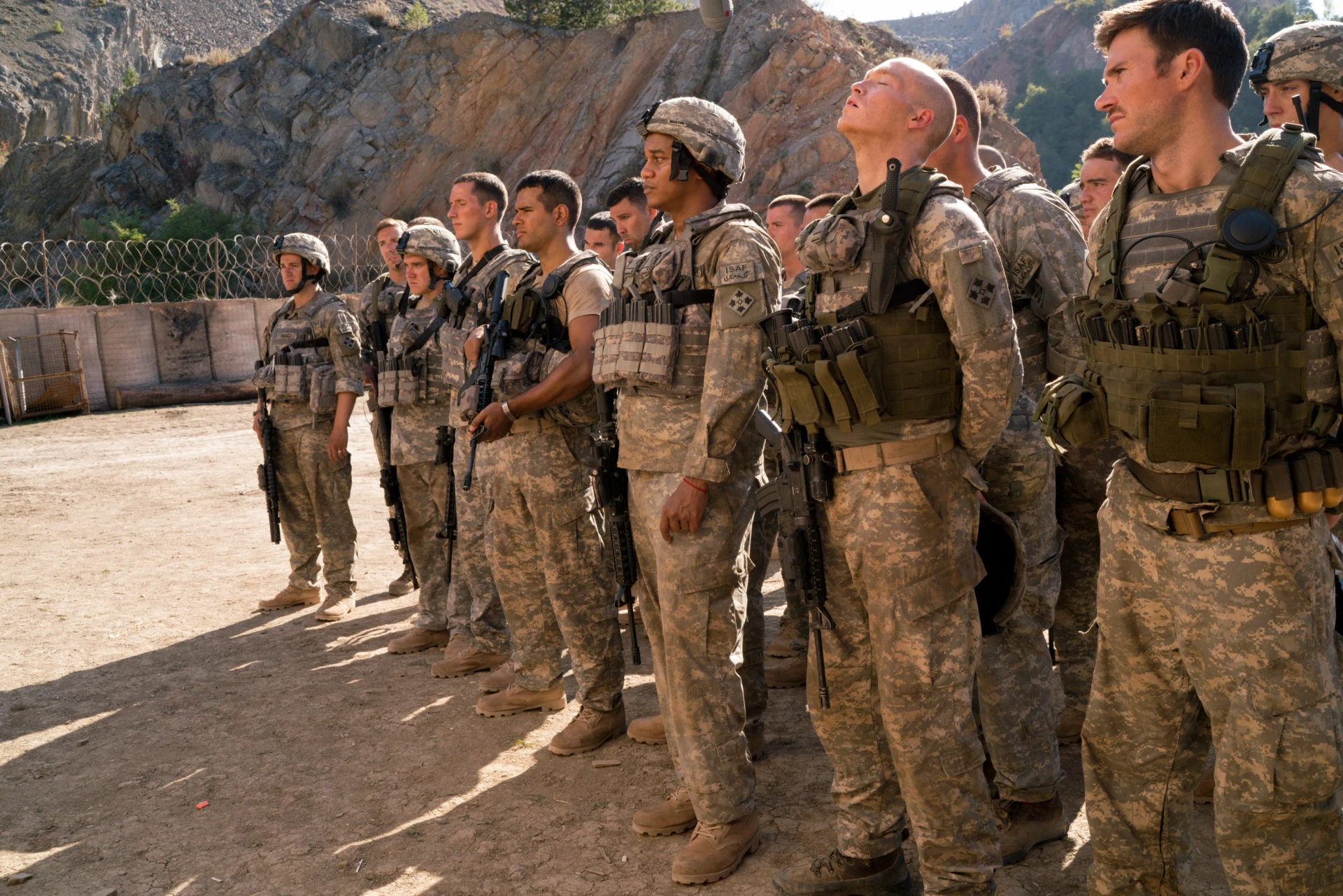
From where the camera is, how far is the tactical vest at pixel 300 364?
648 centimetres

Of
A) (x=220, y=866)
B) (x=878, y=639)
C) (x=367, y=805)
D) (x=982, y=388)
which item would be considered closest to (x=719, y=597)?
(x=878, y=639)

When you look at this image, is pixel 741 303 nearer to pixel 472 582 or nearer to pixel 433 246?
pixel 472 582

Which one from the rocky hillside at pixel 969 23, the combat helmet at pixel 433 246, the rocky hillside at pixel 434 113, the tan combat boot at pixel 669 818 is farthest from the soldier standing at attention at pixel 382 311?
the rocky hillside at pixel 969 23

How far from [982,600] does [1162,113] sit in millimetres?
1395

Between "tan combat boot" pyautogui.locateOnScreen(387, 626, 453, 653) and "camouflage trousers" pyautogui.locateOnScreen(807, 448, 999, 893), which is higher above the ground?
"camouflage trousers" pyautogui.locateOnScreen(807, 448, 999, 893)

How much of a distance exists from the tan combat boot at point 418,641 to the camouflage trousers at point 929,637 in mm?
3610

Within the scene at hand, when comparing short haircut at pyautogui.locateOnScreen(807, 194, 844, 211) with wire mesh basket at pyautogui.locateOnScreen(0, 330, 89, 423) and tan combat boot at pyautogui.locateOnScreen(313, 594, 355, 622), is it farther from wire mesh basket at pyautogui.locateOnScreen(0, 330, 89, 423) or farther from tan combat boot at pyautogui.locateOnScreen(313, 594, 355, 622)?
wire mesh basket at pyautogui.locateOnScreen(0, 330, 89, 423)

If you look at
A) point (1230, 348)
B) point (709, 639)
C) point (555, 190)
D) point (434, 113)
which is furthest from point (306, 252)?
point (434, 113)

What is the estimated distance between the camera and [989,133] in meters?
23.4

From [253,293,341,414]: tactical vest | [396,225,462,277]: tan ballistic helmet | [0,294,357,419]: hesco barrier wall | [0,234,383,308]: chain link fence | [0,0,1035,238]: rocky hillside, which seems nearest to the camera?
[396,225,462,277]: tan ballistic helmet

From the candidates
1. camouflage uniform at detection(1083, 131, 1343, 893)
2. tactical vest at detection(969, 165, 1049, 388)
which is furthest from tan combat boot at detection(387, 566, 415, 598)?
camouflage uniform at detection(1083, 131, 1343, 893)

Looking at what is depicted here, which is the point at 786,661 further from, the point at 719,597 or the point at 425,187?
the point at 425,187

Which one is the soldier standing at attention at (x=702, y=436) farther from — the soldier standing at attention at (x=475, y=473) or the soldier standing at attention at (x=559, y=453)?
the soldier standing at attention at (x=475, y=473)

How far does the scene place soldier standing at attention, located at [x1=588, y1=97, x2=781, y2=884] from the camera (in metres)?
3.16
